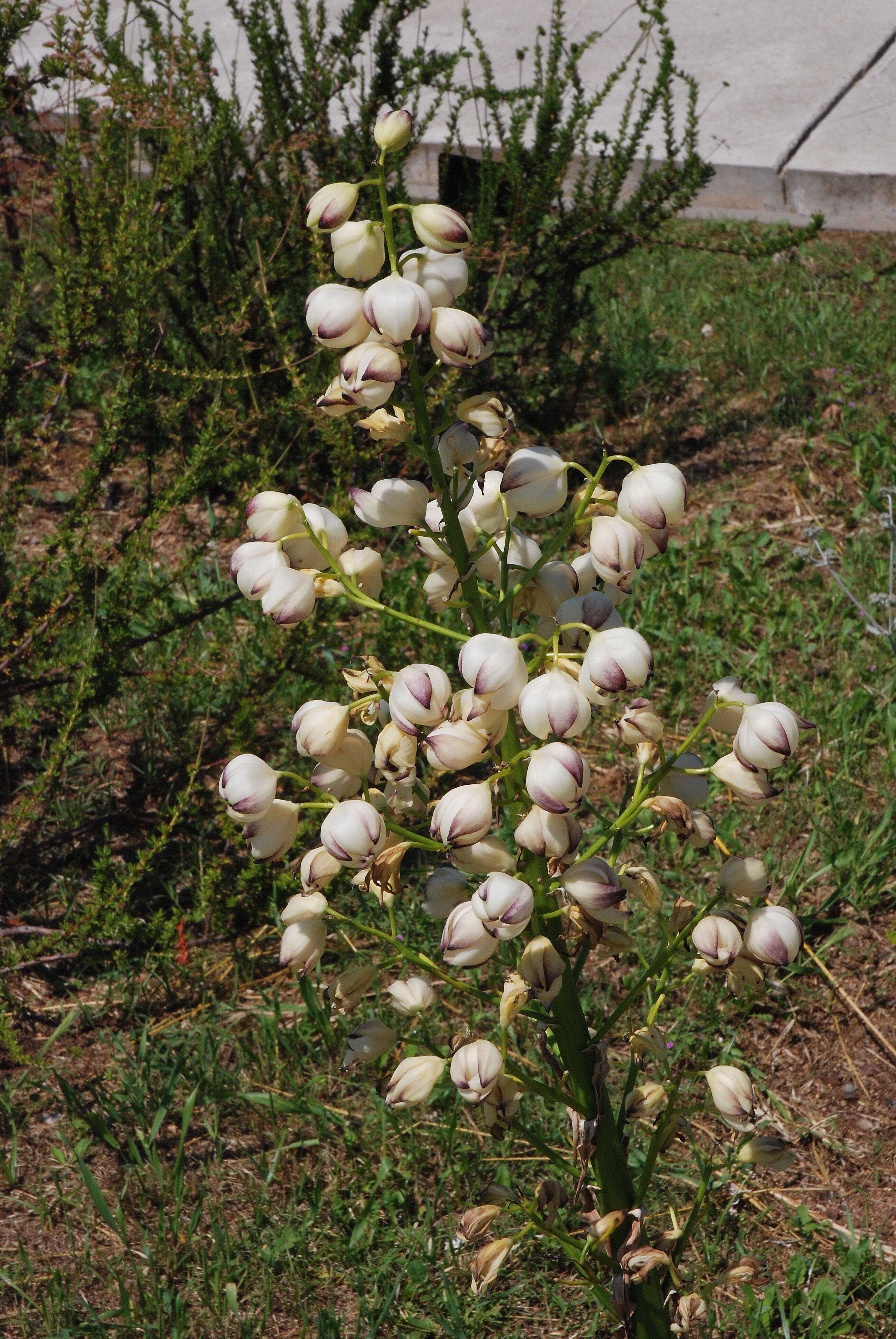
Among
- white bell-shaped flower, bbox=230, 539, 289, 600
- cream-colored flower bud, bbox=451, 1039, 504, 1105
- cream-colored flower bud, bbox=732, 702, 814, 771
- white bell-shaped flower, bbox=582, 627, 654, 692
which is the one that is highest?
white bell-shaped flower, bbox=230, 539, 289, 600

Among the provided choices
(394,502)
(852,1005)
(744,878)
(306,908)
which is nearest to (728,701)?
(744,878)

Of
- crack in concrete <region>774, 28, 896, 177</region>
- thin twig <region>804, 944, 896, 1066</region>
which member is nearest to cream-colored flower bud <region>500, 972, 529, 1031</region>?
thin twig <region>804, 944, 896, 1066</region>

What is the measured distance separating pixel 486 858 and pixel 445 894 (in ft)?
0.43

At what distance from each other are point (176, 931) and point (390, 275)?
1.65 metres

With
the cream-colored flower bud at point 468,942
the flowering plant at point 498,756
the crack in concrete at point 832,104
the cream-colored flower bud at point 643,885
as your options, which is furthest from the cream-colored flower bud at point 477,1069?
the crack in concrete at point 832,104

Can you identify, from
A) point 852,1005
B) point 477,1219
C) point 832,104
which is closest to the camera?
point 477,1219

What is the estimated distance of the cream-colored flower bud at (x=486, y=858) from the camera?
1.17 meters

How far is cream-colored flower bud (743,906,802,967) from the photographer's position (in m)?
1.17

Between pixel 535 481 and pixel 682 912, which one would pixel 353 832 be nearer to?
pixel 535 481

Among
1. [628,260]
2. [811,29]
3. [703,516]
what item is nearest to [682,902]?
[703,516]

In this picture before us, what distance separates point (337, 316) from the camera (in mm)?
1079

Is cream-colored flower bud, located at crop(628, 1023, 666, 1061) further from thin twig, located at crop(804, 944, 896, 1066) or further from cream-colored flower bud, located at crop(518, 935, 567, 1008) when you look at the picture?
thin twig, located at crop(804, 944, 896, 1066)

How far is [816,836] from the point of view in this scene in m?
2.52

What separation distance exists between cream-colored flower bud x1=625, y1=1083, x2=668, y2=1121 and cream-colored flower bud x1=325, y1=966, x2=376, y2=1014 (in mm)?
344
